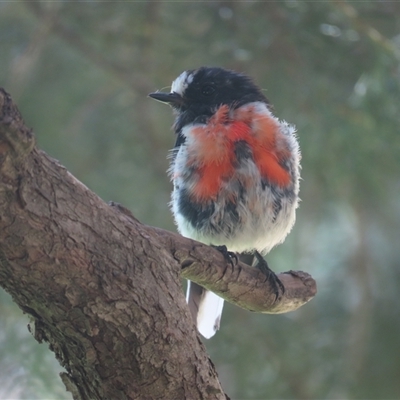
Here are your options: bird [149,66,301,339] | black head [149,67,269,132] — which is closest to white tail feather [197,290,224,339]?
bird [149,66,301,339]

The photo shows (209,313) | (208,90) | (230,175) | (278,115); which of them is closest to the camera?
(230,175)

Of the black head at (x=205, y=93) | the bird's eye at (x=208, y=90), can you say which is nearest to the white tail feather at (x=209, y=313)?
the black head at (x=205, y=93)

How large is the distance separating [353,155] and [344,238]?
92 centimetres

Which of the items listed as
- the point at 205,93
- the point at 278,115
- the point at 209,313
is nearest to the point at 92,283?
the point at 209,313

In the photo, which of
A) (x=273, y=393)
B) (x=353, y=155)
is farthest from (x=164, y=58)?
(x=273, y=393)

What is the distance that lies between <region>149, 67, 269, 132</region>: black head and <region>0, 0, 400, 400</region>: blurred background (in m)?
0.80

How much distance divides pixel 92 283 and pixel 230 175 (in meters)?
1.18

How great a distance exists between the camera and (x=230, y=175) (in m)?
2.76

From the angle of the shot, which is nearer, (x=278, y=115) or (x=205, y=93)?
(x=205, y=93)

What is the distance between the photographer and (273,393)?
4242 mm

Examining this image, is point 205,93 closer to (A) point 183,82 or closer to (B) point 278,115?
(A) point 183,82

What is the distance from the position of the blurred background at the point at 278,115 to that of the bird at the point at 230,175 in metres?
0.92

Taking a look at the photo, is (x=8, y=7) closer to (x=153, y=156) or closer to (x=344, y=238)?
(x=153, y=156)

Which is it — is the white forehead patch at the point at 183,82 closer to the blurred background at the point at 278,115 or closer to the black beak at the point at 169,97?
the black beak at the point at 169,97
